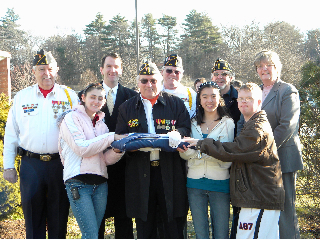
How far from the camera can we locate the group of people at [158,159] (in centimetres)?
329

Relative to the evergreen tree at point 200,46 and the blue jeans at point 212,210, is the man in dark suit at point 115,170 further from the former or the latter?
the evergreen tree at point 200,46

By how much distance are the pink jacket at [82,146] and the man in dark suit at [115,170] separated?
577mm

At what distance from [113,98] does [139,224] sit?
176cm

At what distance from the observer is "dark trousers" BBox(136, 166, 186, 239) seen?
11.9 ft

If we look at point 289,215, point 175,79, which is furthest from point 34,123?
point 289,215

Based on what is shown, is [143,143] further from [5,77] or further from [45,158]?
[5,77]

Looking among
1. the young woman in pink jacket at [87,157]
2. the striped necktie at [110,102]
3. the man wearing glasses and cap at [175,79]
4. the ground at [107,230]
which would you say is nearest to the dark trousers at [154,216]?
the young woman in pink jacket at [87,157]

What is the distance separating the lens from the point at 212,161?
3545mm

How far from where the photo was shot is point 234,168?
3428mm

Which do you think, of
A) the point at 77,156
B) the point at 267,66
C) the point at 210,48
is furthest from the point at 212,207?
the point at 210,48

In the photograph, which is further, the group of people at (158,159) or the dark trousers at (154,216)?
the dark trousers at (154,216)

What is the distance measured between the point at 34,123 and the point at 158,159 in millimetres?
1667

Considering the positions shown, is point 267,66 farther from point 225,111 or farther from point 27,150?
point 27,150

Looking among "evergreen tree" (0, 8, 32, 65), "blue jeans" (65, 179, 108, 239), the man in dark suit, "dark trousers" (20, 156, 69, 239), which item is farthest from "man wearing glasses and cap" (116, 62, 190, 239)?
"evergreen tree" (0, 8, 32, 65)
